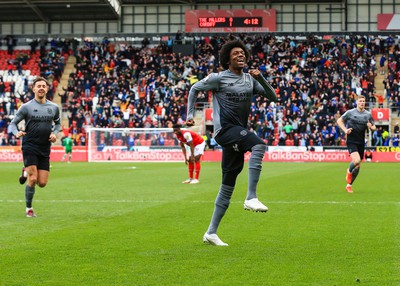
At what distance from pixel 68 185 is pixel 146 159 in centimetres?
2554

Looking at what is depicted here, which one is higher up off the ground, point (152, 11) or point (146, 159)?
point (152, 11)

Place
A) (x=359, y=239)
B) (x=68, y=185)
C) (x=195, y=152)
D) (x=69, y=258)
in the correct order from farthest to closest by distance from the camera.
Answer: (x=195, y=152) < (x=68, y=185) < (x=359, y=239) < (x=69, y=258)

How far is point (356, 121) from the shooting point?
19.4m

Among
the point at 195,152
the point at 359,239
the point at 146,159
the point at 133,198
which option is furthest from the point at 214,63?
the point at 359,239

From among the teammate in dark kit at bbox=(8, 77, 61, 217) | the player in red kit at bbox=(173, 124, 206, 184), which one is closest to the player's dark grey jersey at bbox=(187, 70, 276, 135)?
the teammate in dark kit at bbox=(8, 77, 61, 217)

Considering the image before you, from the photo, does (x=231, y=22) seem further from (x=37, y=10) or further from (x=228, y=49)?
(x=228, y=49)

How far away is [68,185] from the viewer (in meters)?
23.4

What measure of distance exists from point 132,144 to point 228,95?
4024 cm

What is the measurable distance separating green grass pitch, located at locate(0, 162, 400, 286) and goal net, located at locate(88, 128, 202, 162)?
30.5m

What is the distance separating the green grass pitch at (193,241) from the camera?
710cm

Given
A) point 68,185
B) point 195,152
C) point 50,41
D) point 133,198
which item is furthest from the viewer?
point 50,41

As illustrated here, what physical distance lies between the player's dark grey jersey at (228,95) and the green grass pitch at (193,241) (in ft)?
5.05

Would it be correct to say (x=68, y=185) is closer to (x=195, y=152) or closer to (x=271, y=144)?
(x=195, y=152)

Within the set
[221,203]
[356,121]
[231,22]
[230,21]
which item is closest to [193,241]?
[221,203]
